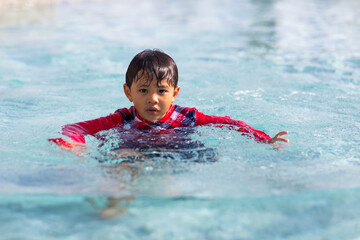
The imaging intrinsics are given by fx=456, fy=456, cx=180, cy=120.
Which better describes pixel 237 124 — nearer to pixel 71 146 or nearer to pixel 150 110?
pixel 150 110

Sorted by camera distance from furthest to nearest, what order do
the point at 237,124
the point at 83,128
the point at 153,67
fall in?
the point at 237,124 < the point at 83,128 < the point at 153,67

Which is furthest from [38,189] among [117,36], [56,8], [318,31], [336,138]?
[56,8]

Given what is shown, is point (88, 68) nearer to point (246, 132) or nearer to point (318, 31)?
point (246, 132)

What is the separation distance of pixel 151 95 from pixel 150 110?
0.12 metres

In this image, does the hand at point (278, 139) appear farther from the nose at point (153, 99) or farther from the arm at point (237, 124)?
the nose at point (153, 99)

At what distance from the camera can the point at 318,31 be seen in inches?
402

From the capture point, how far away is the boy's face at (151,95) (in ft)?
10.4

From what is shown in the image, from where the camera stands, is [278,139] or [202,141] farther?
[202,141]

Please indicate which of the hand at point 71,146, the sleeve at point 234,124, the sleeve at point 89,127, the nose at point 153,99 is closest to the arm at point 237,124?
the sleeve at point 234,124

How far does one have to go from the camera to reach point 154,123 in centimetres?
336

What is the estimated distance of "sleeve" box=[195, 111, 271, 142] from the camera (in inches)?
131

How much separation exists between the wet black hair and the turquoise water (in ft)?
1.82

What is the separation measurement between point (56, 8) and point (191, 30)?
5.99 metres

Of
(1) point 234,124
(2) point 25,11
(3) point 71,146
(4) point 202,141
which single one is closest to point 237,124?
(1) point 234,124
